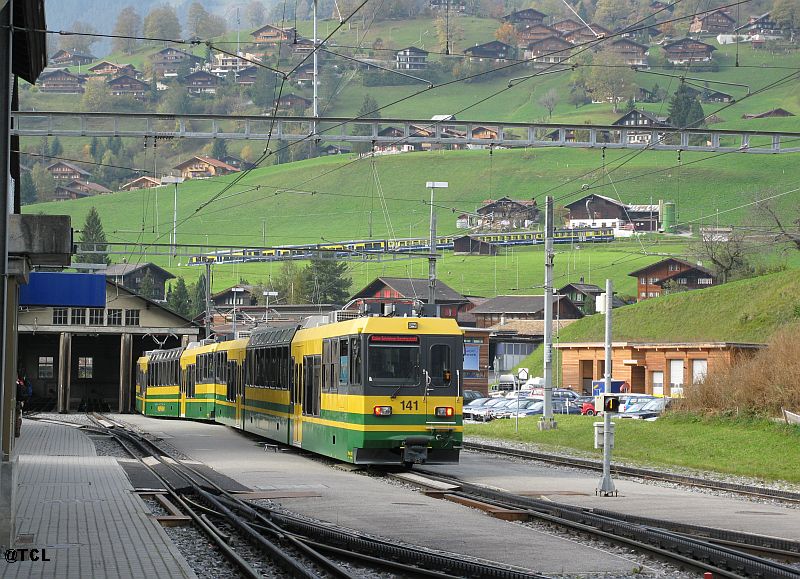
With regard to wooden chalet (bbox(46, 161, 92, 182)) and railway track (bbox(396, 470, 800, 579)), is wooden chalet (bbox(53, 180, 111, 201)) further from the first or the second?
railway track (bbox(396, 470, 800, 579))

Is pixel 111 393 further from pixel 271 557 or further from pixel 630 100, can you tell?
pixel 630 100

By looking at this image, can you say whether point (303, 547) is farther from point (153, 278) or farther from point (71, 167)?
point (71, 167)

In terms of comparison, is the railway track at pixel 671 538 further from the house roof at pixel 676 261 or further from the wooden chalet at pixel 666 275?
the wooden chalet at pixel 666 275

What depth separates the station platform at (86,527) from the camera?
1216cm

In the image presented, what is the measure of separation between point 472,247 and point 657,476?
104071 mm

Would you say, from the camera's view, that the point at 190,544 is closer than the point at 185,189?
Yes

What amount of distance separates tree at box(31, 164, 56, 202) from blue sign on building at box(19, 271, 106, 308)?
15831 cm

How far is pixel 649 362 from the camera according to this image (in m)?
63.8

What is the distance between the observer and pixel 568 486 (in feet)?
75.3

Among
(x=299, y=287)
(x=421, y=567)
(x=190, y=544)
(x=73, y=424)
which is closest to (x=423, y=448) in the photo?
(x=190, y=544)

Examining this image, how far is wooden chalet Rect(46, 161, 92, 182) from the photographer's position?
19195cm

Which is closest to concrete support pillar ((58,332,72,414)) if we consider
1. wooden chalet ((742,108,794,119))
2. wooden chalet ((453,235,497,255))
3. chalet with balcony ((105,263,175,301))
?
wooden chalet ((453,235,497,255))

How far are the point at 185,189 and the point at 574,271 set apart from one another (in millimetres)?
62708

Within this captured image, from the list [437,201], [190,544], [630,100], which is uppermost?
[630,100]
